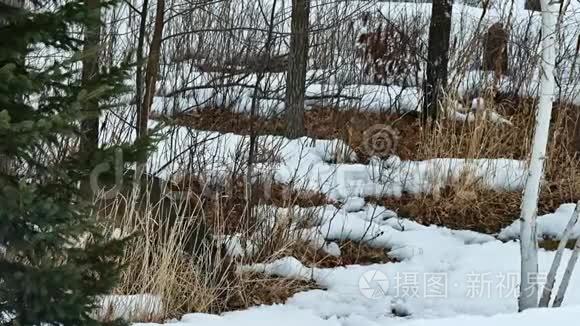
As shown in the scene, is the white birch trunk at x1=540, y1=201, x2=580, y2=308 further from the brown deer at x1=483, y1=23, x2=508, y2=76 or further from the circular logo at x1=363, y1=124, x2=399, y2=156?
the brown deer at x1=483, y1=23, x2=508, y2=76

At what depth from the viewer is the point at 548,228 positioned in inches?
241

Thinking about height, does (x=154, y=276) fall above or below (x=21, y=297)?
below

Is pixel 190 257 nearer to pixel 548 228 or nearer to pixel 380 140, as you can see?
pixel 548 228

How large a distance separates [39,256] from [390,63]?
251 inches

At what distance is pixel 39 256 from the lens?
2344 millimetres

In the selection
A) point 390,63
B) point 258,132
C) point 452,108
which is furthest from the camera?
point 390,63

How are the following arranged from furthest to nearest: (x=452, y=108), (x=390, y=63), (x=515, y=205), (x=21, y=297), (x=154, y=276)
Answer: (x=390, y=63) → (x=452, y=108) → (x=515, y=205) → (x=154, y=276) → (x=21, y=297)

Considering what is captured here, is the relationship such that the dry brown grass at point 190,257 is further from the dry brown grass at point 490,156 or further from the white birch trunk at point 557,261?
the dry brown grass at point 490,156

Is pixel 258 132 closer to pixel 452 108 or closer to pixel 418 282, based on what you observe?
pixel 418 282

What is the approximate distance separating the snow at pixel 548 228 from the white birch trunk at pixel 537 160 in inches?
63.9

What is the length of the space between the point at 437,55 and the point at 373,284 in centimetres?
317

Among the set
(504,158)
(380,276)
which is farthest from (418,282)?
(504,158)

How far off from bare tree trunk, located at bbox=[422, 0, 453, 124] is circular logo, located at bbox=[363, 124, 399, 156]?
377 millimetres

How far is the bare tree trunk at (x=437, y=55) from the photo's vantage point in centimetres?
759
